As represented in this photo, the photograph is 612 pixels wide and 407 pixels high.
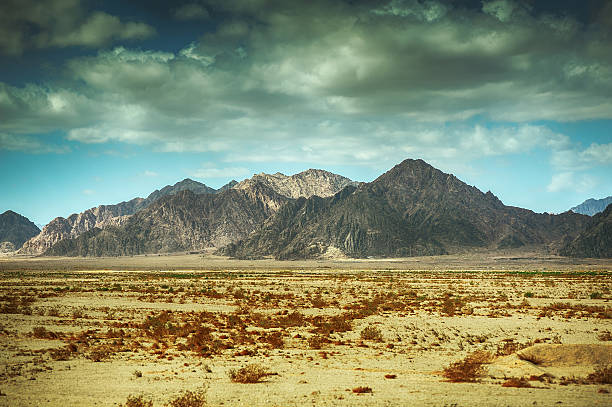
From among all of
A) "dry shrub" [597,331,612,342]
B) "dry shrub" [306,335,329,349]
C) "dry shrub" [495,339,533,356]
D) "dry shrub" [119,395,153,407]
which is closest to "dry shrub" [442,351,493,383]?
"dry shrub" [495,339,533,356]

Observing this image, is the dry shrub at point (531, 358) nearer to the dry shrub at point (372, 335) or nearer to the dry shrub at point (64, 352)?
the dry shrub at point (372, 335)

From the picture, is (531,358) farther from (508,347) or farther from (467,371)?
(508,347)

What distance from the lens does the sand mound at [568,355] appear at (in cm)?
1644

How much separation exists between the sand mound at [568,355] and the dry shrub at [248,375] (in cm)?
956

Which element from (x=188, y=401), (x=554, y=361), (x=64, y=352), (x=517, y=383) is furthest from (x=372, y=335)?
(x=64, y=352)

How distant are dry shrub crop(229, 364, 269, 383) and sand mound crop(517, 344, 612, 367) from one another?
9.56m

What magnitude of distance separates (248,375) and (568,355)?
11.5 metres

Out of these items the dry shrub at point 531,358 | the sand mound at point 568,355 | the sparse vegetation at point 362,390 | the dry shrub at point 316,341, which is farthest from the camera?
the dry shrub at point 316,341

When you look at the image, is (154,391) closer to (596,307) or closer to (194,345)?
(194,345)

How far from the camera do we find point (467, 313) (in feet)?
111

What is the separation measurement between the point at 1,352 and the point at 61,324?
355 inches

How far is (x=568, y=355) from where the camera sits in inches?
659

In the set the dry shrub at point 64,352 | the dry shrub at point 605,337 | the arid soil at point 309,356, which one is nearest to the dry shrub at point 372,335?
the arid soil at point 309,356

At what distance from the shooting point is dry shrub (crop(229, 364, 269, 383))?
15.6m
